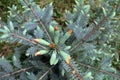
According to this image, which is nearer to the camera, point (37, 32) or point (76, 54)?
point (37, 32)

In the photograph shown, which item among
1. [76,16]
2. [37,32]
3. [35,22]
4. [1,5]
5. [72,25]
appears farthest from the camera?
[1,5]

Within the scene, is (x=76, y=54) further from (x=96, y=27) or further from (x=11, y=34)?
(x=11, y=34)

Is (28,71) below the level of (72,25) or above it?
below

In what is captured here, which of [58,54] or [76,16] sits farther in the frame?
[76,16]

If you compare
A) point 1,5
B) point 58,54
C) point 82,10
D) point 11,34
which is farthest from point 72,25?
point 1,5

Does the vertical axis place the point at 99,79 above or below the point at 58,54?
below

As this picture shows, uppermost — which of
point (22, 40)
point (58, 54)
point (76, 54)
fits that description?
point (22, 40)

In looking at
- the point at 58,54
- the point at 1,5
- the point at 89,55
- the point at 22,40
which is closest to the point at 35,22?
the point at 22,40

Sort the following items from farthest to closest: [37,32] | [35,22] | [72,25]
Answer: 1. [72,25]
2. [35,22]
3. [37,32]

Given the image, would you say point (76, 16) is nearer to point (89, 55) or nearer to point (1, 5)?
point (89, 55)
